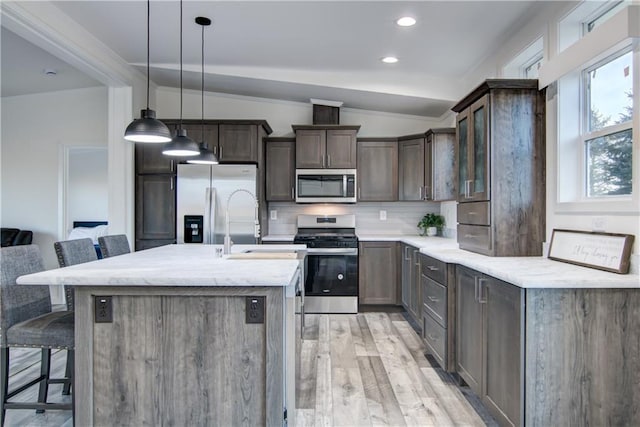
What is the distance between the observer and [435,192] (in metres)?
4.25

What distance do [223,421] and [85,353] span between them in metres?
0.73

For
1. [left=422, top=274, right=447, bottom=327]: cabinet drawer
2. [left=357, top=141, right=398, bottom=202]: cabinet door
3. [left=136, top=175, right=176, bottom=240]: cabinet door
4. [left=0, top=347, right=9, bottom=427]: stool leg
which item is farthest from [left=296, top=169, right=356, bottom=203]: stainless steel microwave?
[left=0, top=347, right=9, bottom=427]: stool leg

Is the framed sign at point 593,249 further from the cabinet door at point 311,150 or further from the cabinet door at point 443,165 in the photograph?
the cabinet door at point 311,150

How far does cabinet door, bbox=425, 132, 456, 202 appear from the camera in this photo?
421 centimetres

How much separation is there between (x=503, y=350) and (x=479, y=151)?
138 centimetres

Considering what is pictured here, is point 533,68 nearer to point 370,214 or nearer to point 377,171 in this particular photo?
point 377,171

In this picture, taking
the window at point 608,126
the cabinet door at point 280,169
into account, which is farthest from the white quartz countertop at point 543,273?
the cabinet door at point 280,169

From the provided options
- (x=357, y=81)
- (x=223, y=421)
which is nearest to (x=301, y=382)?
(x=223, y=421)

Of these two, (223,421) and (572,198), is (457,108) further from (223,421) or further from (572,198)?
(223,421)

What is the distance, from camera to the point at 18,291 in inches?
79.4

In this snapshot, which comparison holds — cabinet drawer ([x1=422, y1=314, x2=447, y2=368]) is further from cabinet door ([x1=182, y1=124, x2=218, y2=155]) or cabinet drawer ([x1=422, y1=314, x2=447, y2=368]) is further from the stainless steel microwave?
cabinet door ([x1=182, y1=124, x2=218, y2=155])

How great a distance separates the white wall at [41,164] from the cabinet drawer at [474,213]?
4.78 m

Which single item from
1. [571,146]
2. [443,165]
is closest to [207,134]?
[443,165]

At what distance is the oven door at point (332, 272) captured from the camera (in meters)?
4.34
